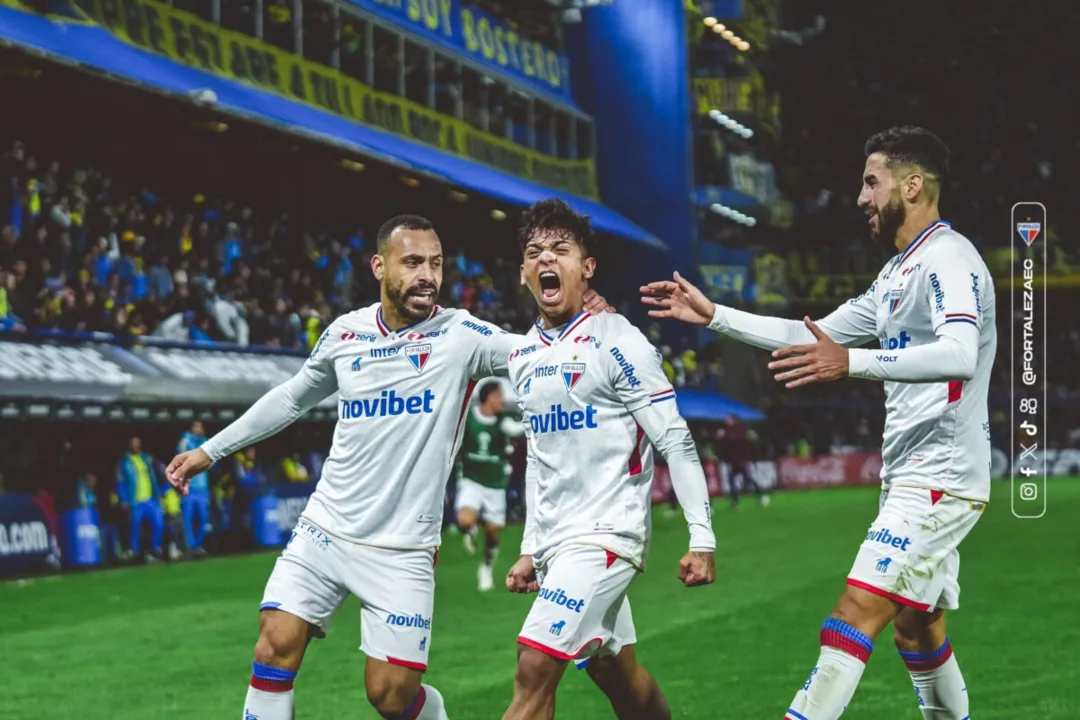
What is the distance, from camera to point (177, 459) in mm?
7227

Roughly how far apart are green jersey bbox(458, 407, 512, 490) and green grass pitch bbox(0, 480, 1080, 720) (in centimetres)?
121

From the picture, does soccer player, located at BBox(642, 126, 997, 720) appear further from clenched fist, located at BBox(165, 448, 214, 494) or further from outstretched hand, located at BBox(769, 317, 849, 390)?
clenched fist, located at BBox(165, 448, 214, 494)

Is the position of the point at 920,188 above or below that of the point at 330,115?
below

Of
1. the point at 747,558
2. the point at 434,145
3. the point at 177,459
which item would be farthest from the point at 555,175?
the point at 177,459

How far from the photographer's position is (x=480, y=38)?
36844 millimetres

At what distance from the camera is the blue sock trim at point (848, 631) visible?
6246 mm

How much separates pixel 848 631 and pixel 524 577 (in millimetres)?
1334

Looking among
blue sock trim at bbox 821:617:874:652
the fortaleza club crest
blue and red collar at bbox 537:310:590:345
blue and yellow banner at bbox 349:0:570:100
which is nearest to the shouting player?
blue and red collar at bbox 537:310:590:345

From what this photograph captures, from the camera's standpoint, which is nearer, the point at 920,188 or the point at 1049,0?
the point at 920,188

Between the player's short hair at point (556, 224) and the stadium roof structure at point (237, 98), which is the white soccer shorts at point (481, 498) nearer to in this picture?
the stadium roof structure at point (237, 98)

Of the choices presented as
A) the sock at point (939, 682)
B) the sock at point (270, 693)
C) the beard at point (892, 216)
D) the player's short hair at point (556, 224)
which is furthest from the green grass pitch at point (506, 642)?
the player's short hair at point (556, 224)

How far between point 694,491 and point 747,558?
1470 centimetres

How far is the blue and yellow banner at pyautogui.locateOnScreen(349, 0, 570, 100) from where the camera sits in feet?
106

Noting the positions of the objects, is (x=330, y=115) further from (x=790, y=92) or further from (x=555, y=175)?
(x=790, y=92)
